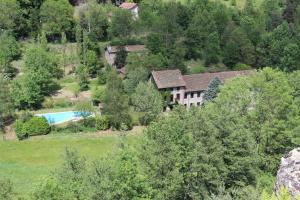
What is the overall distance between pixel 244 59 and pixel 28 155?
35.2 metres

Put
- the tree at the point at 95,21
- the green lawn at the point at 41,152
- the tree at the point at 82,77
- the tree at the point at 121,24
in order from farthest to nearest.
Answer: the tree at the point at 95,21, the tree at the point at 121,24, the tree at the point at 82,77, the green lawn at the point at 41,152

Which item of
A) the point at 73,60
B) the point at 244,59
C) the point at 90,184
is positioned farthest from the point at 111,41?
the point at 90,184

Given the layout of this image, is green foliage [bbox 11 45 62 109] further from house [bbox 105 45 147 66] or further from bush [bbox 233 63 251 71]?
bush [bbox 233 63 251 71]

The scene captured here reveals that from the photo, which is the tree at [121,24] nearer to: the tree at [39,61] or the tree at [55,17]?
the tree at [55,17]

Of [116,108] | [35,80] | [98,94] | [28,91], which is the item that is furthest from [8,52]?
[116,108]

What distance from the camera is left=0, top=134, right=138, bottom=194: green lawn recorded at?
168 ft

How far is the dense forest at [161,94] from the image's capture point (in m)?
32.3

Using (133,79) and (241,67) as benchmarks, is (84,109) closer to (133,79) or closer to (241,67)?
(133,79)

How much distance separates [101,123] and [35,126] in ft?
24.4

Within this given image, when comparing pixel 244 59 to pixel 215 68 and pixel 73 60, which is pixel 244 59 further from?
pixel 73 60

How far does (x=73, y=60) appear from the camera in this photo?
2869 inches

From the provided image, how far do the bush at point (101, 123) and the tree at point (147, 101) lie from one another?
399 cm

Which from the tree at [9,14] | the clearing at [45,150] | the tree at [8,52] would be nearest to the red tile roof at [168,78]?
the clearing at [45,150]

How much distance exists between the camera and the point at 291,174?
87.9ft
